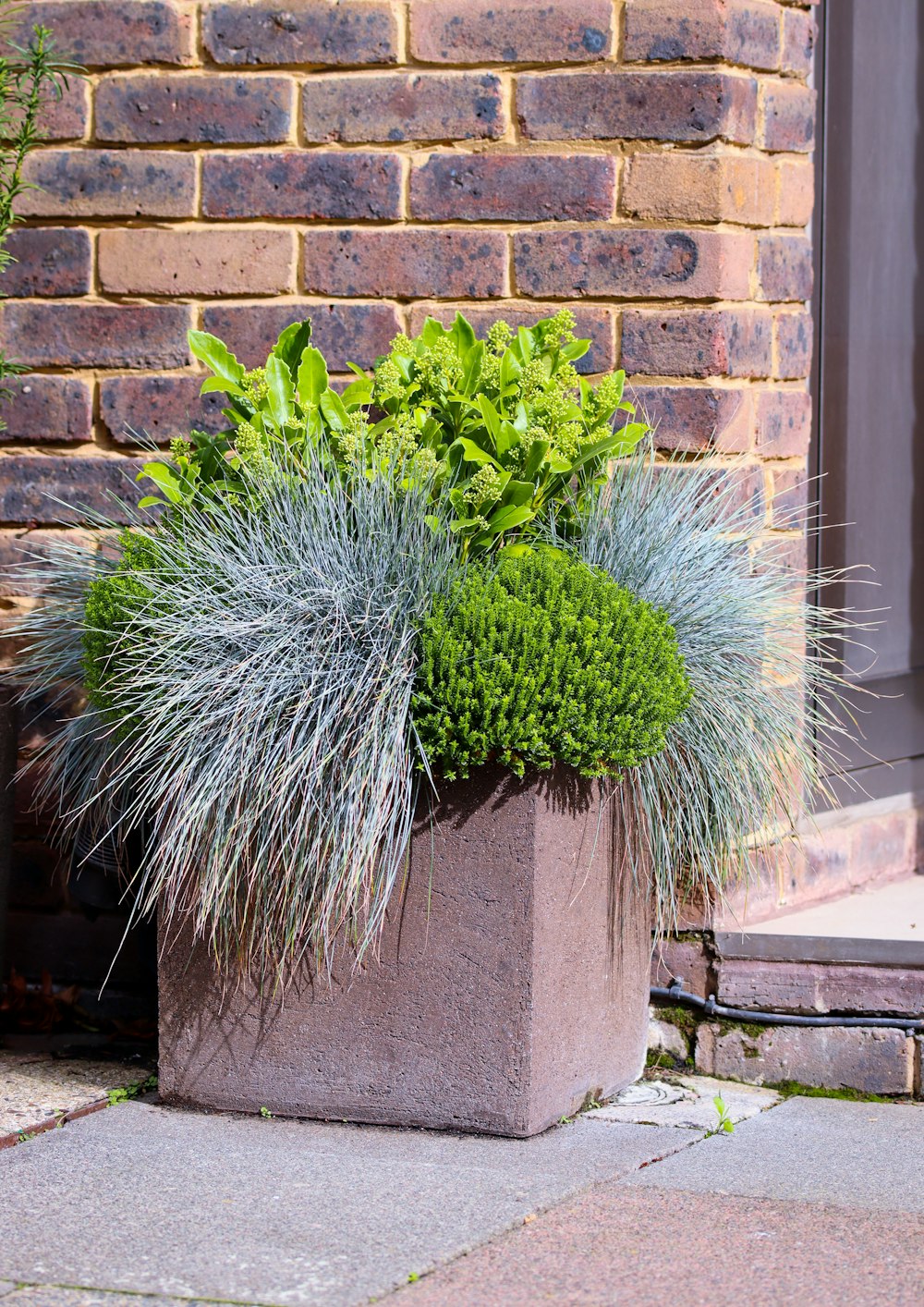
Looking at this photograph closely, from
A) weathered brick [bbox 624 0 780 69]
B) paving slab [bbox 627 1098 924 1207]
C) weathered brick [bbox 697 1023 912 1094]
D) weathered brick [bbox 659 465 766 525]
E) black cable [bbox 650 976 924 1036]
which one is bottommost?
paving slab [bbox 627 1098 924 1207]

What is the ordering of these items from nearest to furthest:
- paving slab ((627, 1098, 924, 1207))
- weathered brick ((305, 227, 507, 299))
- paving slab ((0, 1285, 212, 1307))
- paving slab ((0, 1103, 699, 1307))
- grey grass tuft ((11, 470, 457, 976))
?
paving slab ((0, 1285, 212, 1307)), paving slab ((0, 1103, 699, 1307)), paving slab ((627, 1098, 924, 1207)), grey grass tuft ((11, 470, 457, 976)), weathered brick ((305, 227, 507, 299))

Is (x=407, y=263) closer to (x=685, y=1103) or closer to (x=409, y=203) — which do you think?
(x=409, y=203)

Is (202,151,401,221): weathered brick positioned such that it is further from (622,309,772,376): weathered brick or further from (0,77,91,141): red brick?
(622,309,772,376): weathered brick

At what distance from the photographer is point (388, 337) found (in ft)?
11.0

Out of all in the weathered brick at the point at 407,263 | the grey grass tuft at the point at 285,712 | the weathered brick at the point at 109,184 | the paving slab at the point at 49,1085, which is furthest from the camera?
the weathered brick at the point at 109,184

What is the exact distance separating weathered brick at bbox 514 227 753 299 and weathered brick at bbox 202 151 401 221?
0.31 meters

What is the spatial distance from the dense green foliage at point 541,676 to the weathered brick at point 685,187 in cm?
91

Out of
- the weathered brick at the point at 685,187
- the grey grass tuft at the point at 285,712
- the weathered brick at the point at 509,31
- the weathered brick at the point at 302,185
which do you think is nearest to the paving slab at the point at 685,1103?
the grey grass tuft at the point at 285,712

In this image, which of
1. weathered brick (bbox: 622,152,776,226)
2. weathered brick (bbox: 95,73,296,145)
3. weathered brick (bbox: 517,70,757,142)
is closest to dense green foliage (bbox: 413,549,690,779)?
weathered brick (bbox: 622,152,776,226)

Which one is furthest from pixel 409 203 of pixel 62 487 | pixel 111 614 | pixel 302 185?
pixel 111 614

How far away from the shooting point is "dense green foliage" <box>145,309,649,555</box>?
9.40 ft

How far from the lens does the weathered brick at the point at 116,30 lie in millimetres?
3389

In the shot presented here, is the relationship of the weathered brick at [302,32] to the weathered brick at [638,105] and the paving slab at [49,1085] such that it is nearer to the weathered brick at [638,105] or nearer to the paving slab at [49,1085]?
the weathered brick at [638,105]

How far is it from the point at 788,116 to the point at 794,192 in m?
0.15
